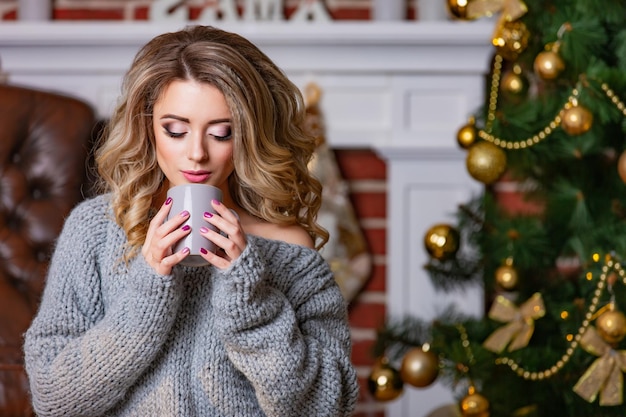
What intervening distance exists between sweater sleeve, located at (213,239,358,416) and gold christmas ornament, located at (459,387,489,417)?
49cm

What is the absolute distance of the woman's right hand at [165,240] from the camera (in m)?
1.23

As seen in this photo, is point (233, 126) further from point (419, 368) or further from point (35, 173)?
point (35, 173)

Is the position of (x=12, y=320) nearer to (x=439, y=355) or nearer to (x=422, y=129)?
(x=439, y=355)

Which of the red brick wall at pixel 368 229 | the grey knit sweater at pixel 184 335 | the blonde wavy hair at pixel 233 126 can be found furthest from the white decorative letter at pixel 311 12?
the grey knit sweater at pixel 184 335

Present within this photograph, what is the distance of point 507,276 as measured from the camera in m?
1.89

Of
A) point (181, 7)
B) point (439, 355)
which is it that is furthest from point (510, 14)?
point (181, 7)

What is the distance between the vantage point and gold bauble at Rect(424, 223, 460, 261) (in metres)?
1.92

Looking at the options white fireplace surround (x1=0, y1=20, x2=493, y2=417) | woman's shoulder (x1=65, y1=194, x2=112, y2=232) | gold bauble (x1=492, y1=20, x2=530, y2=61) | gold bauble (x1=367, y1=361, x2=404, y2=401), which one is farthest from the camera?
white fireplace surround (x1=0, y1=20, x2=493, y2=417)

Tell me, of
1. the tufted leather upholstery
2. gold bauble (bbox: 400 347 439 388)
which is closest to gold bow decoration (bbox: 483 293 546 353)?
gold bauble (bbox: 400 347 439 388)

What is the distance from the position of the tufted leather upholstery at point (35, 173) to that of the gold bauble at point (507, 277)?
3.20 feet

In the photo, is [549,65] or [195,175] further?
[549,65]

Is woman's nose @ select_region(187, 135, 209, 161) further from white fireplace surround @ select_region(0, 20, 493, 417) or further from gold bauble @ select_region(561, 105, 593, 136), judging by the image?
white fireplace surround @ select_region(0, 20, 493, 417)

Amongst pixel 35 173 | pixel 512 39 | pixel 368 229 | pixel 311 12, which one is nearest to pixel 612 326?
pixel 512 39

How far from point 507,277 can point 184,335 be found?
0.77m
